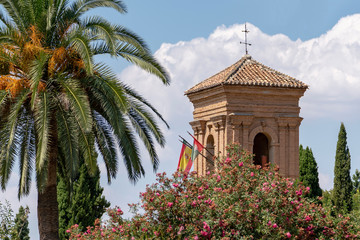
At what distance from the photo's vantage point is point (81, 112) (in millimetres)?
18250

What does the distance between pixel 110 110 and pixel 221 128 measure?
1178 cm

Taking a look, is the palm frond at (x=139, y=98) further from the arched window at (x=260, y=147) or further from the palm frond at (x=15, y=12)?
the arched window at (x=260, y=147)

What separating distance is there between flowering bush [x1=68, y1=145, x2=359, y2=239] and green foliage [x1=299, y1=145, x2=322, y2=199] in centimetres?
2339

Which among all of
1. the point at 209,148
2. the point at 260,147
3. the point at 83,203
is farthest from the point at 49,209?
the point at 260,147

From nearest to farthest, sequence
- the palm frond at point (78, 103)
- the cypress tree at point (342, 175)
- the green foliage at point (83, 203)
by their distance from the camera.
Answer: the palm frond at point (78, 103) < the green foliage at point (83, 203) < the cypress tree at point (342, 175)

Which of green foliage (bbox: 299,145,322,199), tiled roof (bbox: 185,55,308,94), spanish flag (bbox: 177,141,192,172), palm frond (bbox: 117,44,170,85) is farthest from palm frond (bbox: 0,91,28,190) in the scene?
green foliage (bbox: 299,145,322,199)

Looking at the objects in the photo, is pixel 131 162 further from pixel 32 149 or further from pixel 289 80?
pixel 289 80

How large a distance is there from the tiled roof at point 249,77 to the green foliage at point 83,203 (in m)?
5.66

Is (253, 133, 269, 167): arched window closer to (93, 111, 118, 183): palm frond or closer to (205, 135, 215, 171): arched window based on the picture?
(205, 135, 215, 171): arched window

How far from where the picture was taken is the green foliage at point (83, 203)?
1261 inches

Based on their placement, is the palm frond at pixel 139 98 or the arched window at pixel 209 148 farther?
the arched window at pixel 209 148

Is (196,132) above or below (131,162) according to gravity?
above

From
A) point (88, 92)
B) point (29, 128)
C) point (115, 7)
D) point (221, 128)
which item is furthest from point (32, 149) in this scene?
point (221, 128)

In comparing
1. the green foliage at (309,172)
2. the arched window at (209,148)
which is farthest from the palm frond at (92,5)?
the green foliage at (309,172)
